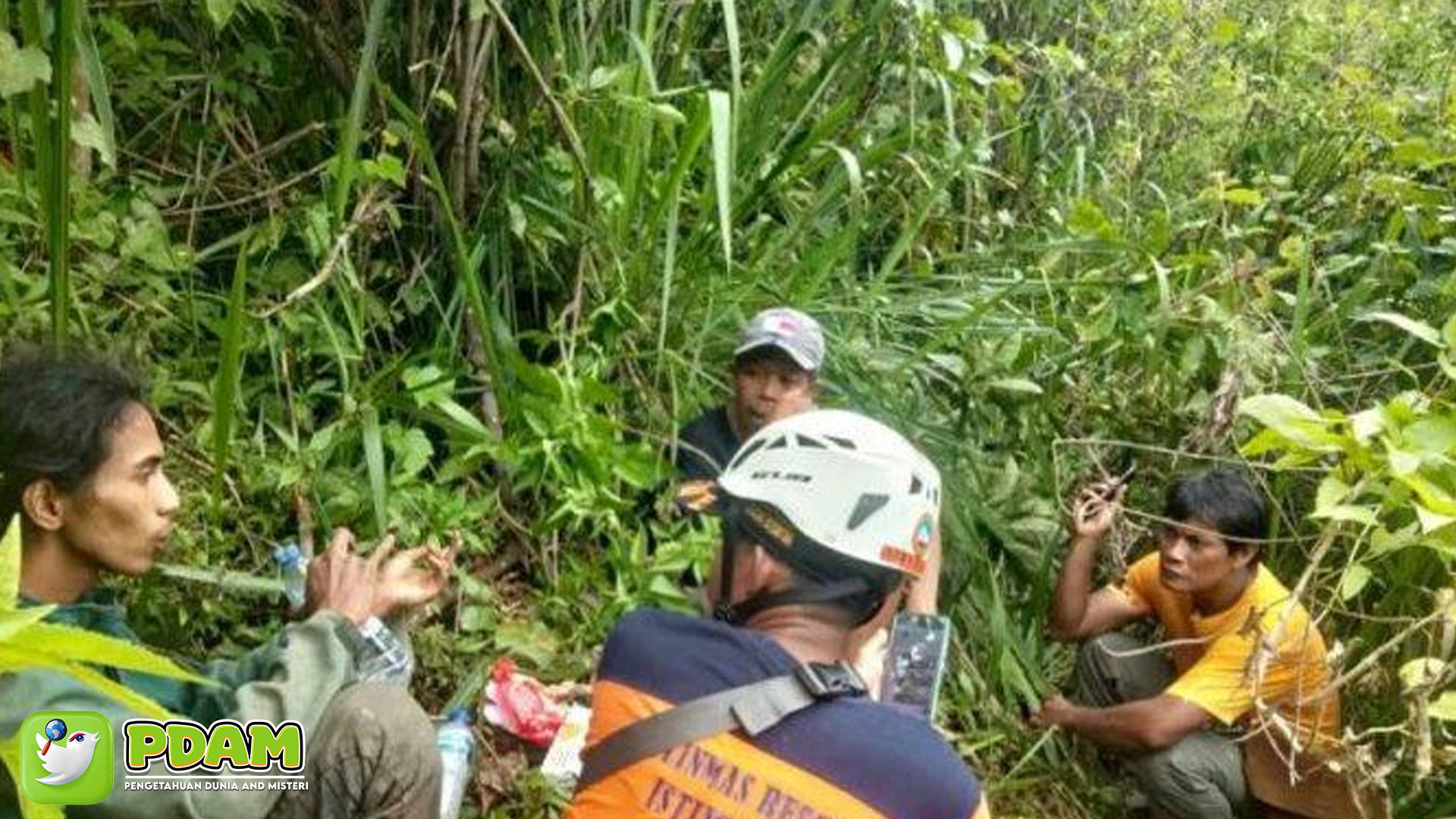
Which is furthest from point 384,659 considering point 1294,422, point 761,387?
point 1294,422

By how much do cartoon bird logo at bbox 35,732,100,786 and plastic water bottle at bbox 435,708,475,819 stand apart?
31.1 inches

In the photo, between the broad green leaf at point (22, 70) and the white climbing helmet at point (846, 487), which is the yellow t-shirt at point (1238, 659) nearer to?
the white climbing helmet at point (846, 487)

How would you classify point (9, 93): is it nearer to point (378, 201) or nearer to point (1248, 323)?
point (378, 201)

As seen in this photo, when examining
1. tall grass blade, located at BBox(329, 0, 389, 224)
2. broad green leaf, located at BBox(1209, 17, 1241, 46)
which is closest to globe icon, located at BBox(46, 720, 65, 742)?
tall grass blade, located at BBox(329, 0, 389, 224)

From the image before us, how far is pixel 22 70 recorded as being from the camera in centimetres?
183

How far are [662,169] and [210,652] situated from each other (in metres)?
1.62

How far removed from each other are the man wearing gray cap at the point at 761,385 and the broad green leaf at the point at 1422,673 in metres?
1.42

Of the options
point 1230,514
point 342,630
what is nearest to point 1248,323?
point 1230,514

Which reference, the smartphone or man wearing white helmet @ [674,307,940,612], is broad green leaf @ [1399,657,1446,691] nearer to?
the smartphone

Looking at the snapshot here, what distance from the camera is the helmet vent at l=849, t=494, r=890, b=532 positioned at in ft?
5.55

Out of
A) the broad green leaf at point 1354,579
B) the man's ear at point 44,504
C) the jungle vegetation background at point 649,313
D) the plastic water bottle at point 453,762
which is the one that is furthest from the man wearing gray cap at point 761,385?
the man's ear at point 44,504

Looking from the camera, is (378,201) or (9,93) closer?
(9,93)

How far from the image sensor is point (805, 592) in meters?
1.67

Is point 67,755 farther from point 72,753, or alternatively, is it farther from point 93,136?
point 93,136
